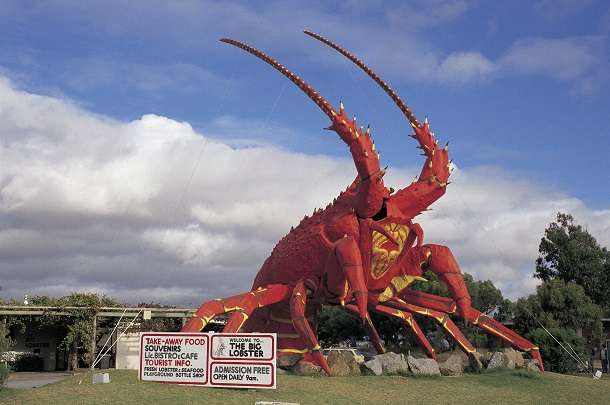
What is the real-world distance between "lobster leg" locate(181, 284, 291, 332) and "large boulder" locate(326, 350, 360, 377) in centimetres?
252

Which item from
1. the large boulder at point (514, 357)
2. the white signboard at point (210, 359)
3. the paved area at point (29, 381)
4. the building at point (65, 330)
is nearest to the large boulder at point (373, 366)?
the large boulder at point (514, 357)

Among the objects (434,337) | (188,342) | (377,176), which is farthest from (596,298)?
(188,342)

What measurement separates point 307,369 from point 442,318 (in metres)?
5.37

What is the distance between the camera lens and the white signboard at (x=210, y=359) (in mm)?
13180

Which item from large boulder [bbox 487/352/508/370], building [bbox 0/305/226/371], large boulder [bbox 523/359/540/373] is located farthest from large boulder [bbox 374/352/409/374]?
building [bbox 0/305/226/371]

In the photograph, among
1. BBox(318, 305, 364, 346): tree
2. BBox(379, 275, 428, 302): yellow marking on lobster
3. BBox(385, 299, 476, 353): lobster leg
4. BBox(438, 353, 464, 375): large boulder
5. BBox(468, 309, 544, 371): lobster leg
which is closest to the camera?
BBox(438, 353, 464, 375): large boulder

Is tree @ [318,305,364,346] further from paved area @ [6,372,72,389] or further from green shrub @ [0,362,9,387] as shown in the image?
green shrub @ [0,362,9,387]

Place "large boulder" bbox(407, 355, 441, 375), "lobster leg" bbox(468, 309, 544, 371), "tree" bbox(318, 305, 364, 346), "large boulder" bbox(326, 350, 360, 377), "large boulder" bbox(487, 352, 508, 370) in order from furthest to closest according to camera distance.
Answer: "tree" bbox(318, 305, 364, 346) → "large boulder" bbox(487, 352, 508, 370) → "lobster leg" bbox(468, 309, 544, 371) → "large boulder" bbox(407, 355, 441, 375) → "large boulder" bbox(326, 350, 360, 377)

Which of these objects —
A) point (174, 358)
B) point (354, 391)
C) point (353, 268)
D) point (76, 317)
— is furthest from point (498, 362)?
point (76, 317)

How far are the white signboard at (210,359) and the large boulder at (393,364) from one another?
6366 millimetres

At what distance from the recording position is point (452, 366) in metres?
18.9

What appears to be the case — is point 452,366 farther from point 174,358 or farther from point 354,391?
point 174,358

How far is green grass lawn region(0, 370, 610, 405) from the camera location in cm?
1259

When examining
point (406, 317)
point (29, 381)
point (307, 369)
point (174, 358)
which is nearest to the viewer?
point (174, 358)
